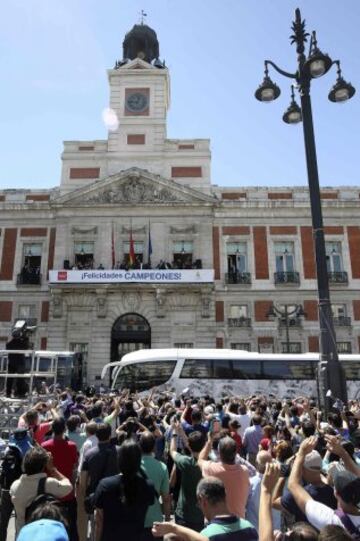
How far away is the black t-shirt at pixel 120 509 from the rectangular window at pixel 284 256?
27.5 metres

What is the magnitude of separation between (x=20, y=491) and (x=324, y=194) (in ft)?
102

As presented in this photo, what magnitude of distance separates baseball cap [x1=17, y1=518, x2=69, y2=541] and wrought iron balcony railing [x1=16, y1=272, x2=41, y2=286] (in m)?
28.4

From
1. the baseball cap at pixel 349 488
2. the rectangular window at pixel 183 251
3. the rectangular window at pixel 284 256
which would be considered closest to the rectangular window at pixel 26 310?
the rectangular window at pixel 183 251

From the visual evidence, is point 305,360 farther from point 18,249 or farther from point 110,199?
point 18,249

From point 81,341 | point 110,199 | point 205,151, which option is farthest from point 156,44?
point 81,341

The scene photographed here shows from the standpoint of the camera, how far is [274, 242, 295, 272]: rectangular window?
30.3 metres

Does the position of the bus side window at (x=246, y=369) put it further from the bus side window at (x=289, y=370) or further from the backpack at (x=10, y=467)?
the backpack at (x=10, y=467)

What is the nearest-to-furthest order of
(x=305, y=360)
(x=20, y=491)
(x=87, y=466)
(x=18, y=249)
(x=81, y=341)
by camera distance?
1. (x=20, y=491)
2. (x=87, y=466)
3. (x=305, y=360)
4. (x=81, y=341)
5. (x=18, y=249)

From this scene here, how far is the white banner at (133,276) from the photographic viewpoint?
2799 cm

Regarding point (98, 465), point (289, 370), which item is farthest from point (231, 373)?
point (98, 465)

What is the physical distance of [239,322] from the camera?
1138 inches

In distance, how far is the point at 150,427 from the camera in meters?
6.93

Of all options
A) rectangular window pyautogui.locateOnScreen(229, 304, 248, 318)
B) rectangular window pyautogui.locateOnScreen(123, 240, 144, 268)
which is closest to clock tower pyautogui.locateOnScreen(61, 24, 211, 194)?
rectangular window pyautogui.locateOnScreen(123, 240, 144, 268)

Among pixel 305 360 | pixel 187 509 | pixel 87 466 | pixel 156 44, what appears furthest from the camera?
pixel 156 44
